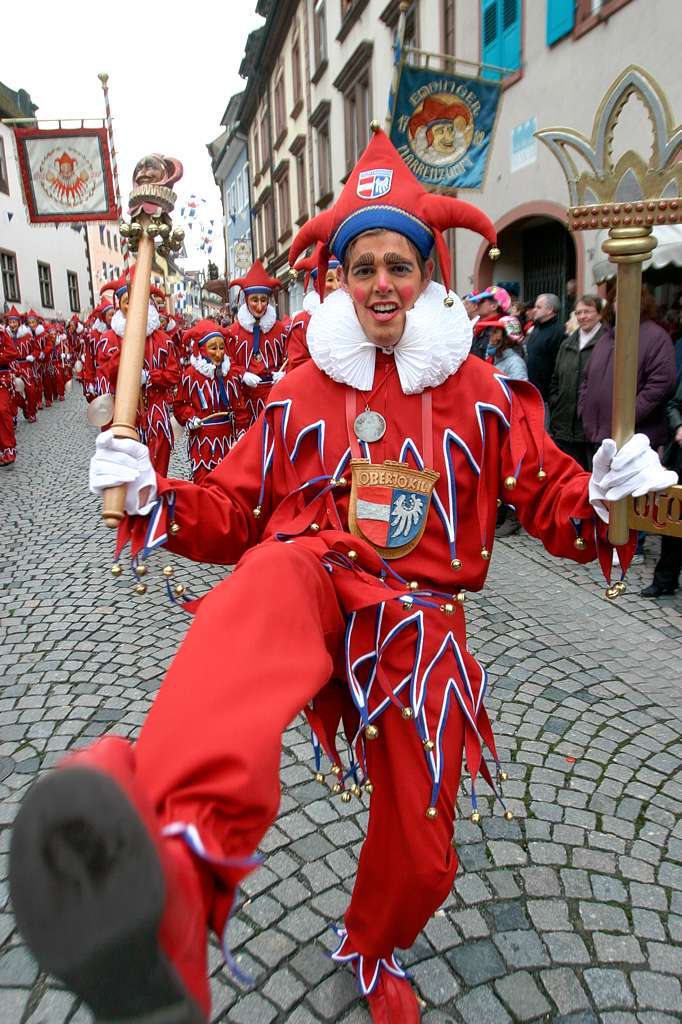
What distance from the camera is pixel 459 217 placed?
1.99 m

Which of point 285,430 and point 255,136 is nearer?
point 285,430

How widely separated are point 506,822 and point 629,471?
64.1 inches

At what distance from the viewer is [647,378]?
16.0 feet

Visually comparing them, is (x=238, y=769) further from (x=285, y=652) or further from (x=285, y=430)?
(x=285, y=430)

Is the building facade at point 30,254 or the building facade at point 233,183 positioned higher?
the building facade at point 233,183

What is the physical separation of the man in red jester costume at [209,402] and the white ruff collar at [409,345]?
5.00 m

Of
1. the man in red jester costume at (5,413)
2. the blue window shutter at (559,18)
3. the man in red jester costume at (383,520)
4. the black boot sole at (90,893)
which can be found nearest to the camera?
the black boot sole at (90,893)

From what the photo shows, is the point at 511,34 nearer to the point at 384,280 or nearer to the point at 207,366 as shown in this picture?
the point at 207,366

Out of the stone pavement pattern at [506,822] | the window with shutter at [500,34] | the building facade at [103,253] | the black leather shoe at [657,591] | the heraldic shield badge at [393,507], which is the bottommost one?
the stone pavement pattern at [506,822]

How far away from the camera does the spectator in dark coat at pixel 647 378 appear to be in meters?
4.86

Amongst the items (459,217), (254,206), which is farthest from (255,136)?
(459,217)

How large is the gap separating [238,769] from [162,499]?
847 millimetres

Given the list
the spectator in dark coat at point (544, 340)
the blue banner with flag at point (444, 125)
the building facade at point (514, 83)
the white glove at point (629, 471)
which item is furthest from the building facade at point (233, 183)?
the white glove at point (629, 471)

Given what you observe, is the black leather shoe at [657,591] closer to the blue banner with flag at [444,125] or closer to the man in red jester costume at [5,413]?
the blue banner with flag at [444,125]
